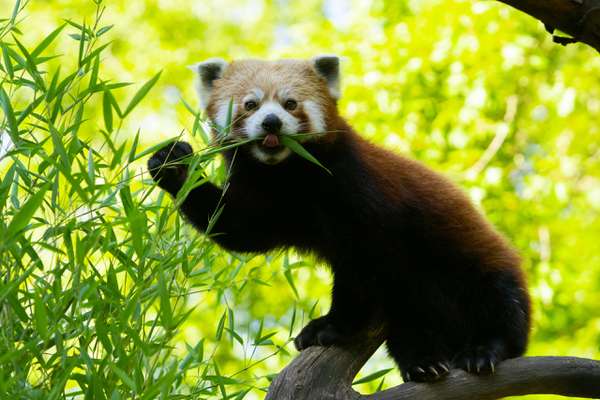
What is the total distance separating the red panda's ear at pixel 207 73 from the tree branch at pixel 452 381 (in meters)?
1.29

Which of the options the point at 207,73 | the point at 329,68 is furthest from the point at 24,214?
the point at 329,68

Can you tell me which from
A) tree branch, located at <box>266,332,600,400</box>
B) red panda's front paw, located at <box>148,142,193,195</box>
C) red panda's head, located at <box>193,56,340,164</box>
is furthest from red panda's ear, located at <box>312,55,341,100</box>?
tree branch, located at <box>266,332,600,400</box>

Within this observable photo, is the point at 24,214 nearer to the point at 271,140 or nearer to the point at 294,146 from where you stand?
the point at 294,146

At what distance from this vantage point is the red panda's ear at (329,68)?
3.55m

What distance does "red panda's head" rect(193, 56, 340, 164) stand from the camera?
10.0ft

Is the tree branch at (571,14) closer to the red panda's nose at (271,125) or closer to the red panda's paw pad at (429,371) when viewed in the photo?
the red panda's nose at (271,125)

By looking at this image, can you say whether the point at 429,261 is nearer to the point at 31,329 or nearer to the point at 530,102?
the point at 31,329

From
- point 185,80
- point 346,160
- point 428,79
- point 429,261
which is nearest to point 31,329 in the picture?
point 346,160

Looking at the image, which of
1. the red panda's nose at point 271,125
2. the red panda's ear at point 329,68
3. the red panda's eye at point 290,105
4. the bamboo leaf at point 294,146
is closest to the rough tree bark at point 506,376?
the bamboo leaf at point 294,146

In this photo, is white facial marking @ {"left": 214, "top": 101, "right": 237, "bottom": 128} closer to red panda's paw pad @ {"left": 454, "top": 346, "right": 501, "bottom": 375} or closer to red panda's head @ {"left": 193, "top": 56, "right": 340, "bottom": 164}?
red panda's head @ {"left": 193, "top": 56, "right": 340, "bottom": 164}

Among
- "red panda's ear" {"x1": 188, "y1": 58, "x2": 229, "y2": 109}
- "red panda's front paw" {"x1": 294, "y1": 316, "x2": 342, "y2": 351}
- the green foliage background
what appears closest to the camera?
the green foliage background

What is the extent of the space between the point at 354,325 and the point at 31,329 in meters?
1.44

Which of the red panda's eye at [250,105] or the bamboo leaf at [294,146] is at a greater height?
the red panda's eye at [250,105]

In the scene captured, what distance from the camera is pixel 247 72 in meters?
3.42
